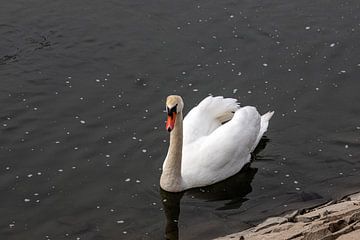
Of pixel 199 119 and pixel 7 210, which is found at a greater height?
pixel 199 119

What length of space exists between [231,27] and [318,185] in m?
5.54

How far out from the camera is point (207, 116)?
12.3m

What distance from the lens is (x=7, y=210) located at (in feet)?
35.5

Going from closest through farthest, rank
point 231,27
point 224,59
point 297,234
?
point 297,234, point 224,59, point 231,27

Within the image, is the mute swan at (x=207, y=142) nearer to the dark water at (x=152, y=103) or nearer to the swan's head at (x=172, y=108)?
the swan's head at (x=172, y=108)

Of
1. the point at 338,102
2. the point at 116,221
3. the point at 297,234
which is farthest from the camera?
the point at 338,102

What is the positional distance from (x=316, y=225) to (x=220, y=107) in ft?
13.8

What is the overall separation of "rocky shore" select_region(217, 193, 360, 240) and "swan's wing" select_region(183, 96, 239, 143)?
7.34 feet

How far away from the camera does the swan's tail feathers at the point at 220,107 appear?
12.3m

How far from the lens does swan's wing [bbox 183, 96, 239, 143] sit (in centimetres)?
1205

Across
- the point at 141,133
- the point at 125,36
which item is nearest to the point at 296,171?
the point at 141,133

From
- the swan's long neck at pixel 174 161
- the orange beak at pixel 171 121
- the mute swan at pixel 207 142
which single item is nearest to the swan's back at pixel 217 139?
the mute swan at pixel 207 142

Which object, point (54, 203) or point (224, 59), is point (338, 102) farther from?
point (54, 203)

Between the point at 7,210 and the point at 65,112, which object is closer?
the point at 7,210
